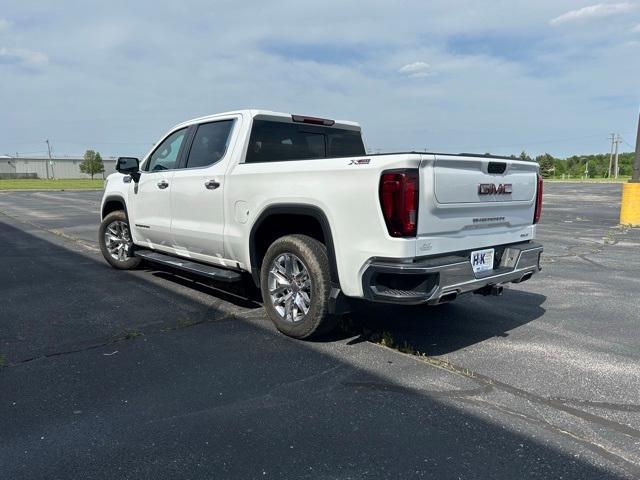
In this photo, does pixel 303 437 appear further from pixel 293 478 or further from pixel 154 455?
pixel 154 455

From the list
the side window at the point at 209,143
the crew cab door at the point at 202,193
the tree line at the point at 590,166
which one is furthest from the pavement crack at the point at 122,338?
the tree line at the point at 590,166

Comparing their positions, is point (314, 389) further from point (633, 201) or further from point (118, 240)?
point (633, 201)

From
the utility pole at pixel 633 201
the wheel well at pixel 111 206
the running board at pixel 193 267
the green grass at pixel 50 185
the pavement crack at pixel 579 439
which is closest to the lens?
the pavement crack at pixel 579 439

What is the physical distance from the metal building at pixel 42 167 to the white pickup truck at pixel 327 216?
114573 millimetres

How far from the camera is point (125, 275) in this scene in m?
7.01

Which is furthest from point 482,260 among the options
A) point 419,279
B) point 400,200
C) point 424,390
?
point 424,390

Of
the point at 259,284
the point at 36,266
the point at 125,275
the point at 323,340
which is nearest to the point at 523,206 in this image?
the point at 323,340

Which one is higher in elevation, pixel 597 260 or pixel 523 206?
pixel 523 206

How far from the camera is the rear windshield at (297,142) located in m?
5.06

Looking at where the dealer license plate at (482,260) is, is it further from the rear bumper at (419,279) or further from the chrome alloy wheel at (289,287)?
the chrome alloy wheel at (289,287)

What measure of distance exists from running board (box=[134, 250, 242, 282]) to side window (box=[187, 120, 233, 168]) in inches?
42.5

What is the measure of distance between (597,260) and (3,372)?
838cm

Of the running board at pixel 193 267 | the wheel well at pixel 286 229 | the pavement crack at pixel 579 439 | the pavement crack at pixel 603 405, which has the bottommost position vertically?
the pavement crack at pixel 603 405

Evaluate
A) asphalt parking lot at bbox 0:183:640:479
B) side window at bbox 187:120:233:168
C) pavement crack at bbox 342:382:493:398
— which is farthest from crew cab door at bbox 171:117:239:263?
pavement crack at bbox 342:382:493:398
